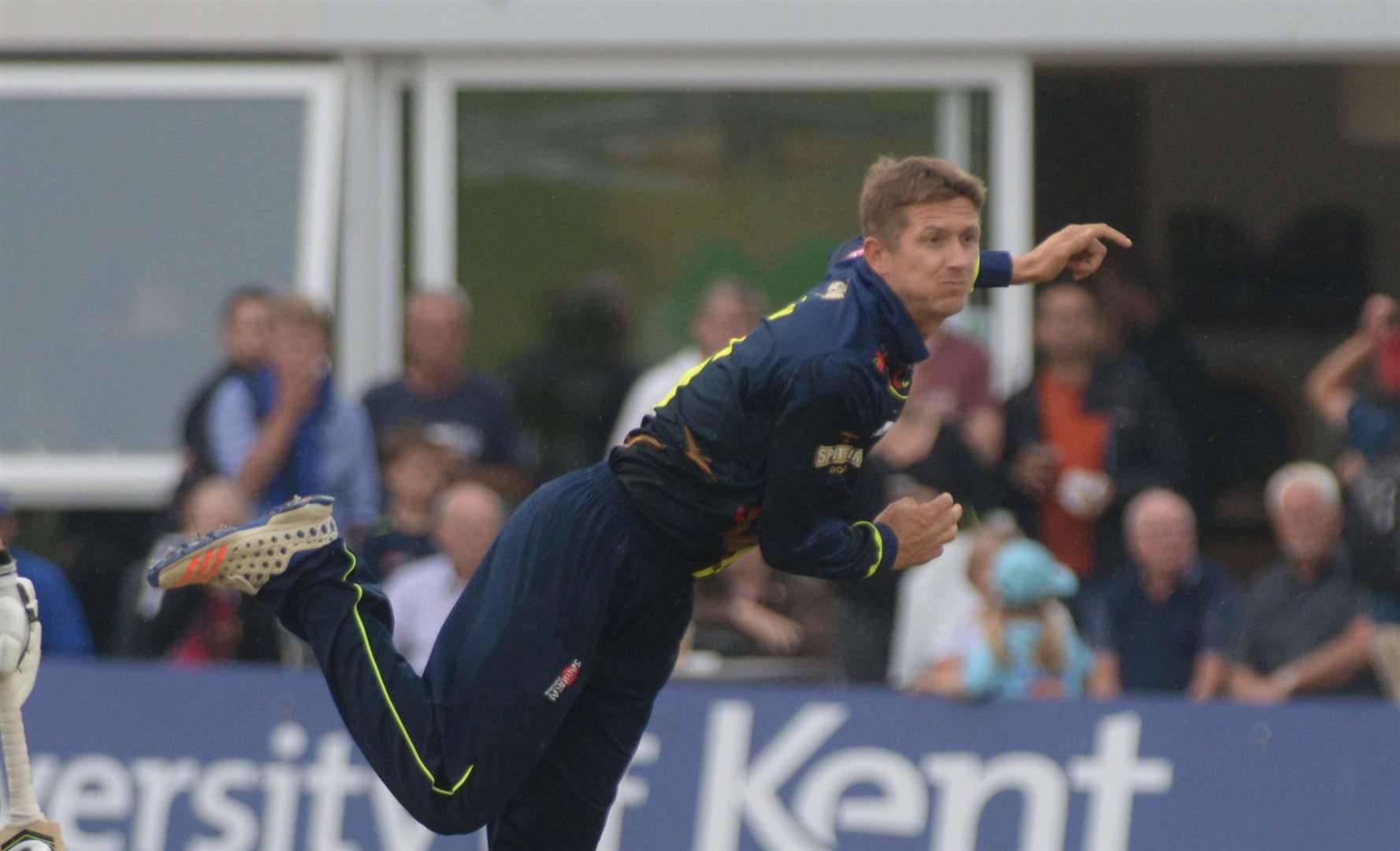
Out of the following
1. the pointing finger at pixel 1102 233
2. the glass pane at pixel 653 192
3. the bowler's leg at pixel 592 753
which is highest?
the glass pane at pixel 653 192

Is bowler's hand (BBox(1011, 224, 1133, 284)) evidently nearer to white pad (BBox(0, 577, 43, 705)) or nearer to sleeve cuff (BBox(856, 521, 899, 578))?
sleeve cuff (BBox(856, 521, 899, 578))

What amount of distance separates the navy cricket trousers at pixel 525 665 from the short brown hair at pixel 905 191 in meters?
0.91

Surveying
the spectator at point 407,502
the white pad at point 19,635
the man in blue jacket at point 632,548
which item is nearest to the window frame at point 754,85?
the spectator at point 407,502

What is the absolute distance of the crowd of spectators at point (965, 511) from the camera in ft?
27.1

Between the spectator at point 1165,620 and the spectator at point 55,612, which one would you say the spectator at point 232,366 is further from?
the spectator at point 1165,620

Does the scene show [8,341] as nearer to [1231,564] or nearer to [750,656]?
[750,656]

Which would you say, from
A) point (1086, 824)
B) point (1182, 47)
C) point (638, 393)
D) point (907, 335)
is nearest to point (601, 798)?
point (907, 335)

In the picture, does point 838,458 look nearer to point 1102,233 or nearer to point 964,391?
point 1102,233

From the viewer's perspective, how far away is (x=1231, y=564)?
35.3ft

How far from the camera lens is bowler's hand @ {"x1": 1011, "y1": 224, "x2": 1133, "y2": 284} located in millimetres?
5406

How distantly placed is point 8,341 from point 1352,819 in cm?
684

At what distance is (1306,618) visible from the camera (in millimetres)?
8297

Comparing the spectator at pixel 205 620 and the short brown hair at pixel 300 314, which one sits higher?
the short brown hair at pixel 300 314

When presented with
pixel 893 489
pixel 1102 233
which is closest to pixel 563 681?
pixel 1102 233
